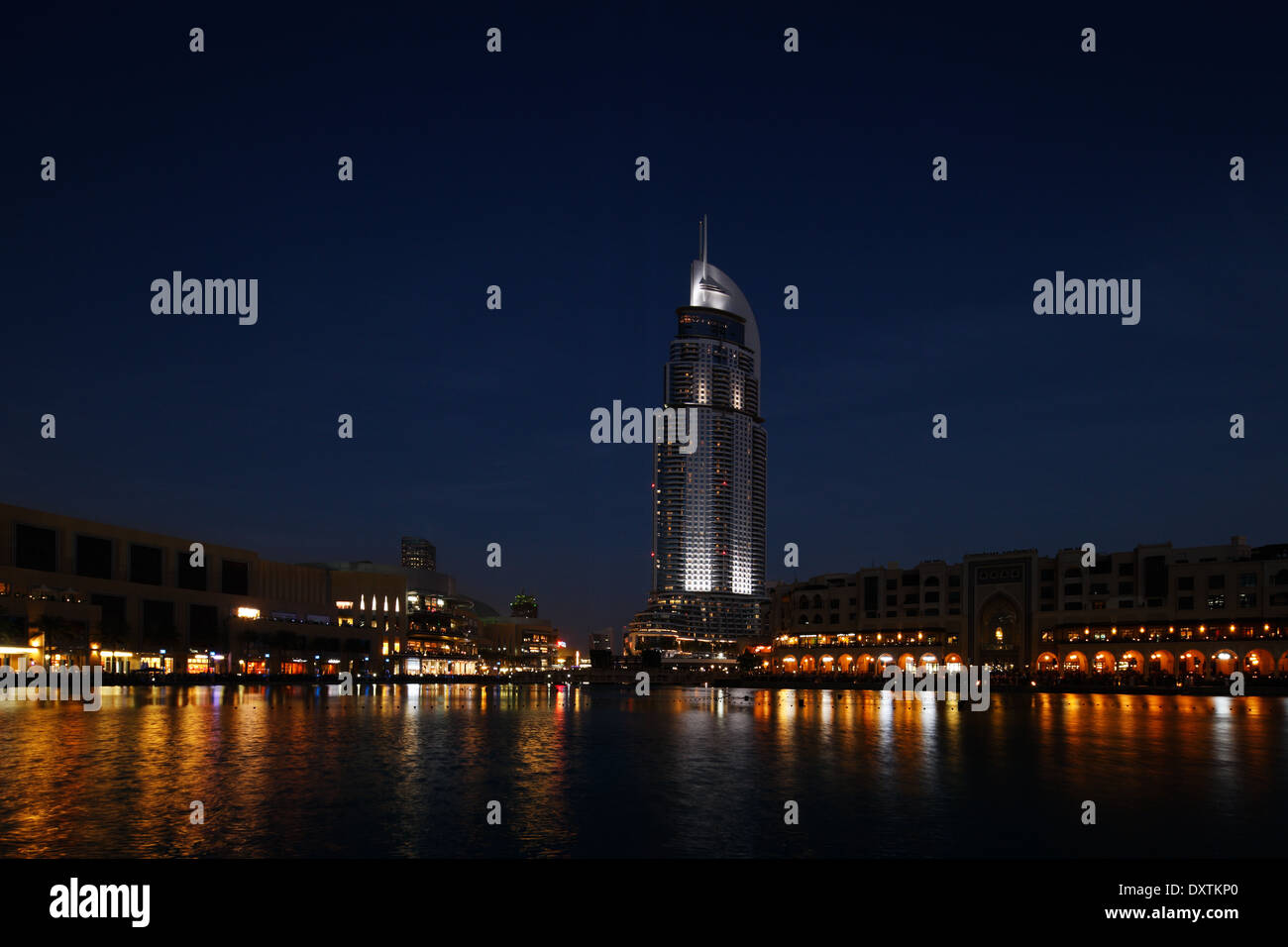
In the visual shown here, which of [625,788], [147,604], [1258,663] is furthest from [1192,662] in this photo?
[147,604]

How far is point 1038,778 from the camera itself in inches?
1563

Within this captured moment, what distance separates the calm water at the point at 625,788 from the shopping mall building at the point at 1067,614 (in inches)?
3041

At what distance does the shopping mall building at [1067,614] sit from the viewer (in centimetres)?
13525

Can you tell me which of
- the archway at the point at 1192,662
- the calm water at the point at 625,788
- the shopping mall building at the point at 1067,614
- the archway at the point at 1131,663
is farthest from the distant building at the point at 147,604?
the archway at the point at 1192,662

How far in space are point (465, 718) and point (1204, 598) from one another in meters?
107

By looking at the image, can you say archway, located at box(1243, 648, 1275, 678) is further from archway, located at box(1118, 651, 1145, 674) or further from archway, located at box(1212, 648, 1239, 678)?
archway, located at box(1118, 651, 1145, 674)

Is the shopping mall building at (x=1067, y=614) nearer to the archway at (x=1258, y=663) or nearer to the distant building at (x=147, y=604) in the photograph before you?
the archway at (x=1258, y=663)

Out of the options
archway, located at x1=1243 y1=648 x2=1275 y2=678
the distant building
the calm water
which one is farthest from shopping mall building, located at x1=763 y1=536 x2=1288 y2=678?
the distant building

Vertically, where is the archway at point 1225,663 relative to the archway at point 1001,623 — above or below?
below

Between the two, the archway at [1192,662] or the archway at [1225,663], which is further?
the archway at [1192,662]

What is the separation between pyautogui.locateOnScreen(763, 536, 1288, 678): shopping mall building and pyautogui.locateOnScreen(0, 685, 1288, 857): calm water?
77.2 meters
